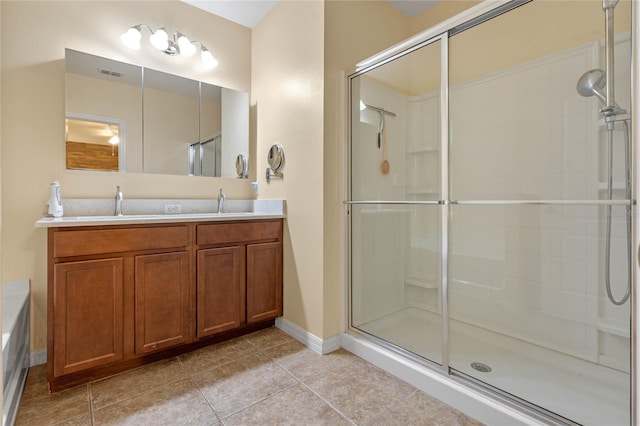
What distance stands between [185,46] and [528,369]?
3160mm

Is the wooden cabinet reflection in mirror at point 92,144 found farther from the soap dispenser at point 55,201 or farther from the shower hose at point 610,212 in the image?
the shower hose at point 610,212

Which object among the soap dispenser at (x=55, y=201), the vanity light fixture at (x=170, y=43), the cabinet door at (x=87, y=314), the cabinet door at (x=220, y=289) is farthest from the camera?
the vanity light fixture at (x=170, y=43)

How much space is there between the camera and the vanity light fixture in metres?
2.38

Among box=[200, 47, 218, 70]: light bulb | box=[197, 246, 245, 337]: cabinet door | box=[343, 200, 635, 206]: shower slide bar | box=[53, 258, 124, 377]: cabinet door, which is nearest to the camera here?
box=[343, 200, 635, 206]: shower slide bar

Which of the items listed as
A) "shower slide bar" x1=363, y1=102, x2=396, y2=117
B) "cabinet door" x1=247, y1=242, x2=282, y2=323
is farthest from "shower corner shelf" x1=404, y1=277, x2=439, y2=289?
"shower slide bar" x1=363, y1=102, x2=396, y2=117

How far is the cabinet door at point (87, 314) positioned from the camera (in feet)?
5.59

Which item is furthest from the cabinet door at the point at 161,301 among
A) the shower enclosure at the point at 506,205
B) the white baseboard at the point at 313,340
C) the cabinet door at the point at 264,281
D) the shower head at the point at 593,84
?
the shower head at the point at 593,84

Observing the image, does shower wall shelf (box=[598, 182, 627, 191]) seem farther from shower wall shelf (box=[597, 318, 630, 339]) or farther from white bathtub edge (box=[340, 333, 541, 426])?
white bathtub edge (box=[340, 333, 541, 426])

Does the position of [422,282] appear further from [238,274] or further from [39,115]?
[39,115]

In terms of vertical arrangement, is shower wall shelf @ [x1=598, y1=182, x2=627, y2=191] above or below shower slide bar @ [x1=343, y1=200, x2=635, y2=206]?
above

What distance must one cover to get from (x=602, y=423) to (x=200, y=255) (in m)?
2.18

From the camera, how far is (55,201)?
2061mm

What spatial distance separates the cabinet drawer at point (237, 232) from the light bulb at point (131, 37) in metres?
1.44

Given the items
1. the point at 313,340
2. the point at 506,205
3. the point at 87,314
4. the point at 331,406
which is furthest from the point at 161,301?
the point at 506,205
